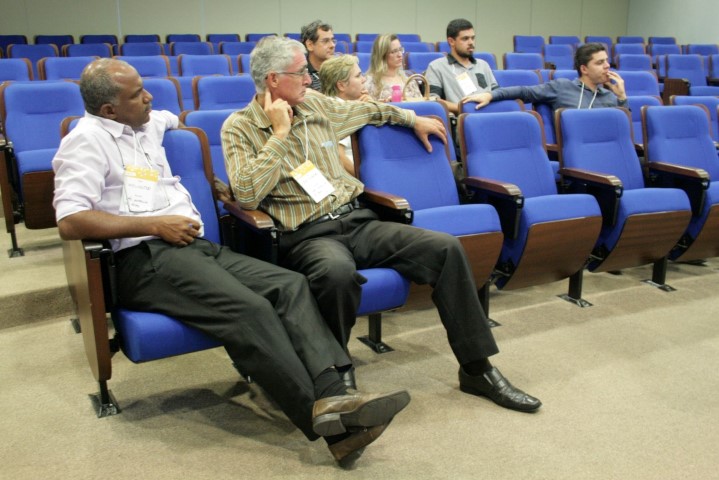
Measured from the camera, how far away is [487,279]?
7.11 feet

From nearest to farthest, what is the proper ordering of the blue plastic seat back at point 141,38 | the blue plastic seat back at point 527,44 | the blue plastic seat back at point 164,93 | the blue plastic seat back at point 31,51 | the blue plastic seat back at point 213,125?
the blue plastic seat back at point 213,125 < the blue plastic seat back at point 164,93 < the blue plastic seat back at point 31,51 < the blue plastic seat back at point 141,38 < the blue plastic seat back at point 527,44

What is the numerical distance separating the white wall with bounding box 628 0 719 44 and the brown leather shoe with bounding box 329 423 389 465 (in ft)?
28.7

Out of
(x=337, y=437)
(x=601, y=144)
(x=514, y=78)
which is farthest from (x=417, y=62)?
(x=337, y=437)

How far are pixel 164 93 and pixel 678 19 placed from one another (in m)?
8.15

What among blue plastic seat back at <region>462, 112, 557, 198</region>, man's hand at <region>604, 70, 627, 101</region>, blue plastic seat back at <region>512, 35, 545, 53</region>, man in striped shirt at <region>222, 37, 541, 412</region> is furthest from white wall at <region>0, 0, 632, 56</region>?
man in striped shirt at <region>222, 37, 541, 412</region>

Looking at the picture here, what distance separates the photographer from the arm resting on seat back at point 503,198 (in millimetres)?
2180

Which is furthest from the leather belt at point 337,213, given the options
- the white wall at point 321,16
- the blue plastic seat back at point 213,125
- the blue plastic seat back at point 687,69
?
the white wall at point 321,16

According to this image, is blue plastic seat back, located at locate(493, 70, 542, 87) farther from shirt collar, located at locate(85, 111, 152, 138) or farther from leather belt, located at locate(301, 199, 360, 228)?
shirt collar, located at locate(85, 111, 152, 138)

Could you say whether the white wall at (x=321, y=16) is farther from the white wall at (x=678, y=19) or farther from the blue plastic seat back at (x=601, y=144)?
the blue plastic seat back at (x=601, y=144)

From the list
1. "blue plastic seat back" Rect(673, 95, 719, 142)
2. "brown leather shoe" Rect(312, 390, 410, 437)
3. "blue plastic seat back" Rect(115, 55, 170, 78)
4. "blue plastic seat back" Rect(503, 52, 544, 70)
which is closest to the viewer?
"brown leather shoe" Rect(312, 390, 410, 437)

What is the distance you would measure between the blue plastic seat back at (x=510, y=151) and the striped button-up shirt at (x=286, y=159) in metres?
0.54

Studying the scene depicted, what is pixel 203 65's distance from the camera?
4.89 m

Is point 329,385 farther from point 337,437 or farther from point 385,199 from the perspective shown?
point 385,199

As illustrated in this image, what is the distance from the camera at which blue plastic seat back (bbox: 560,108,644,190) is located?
104 inches
